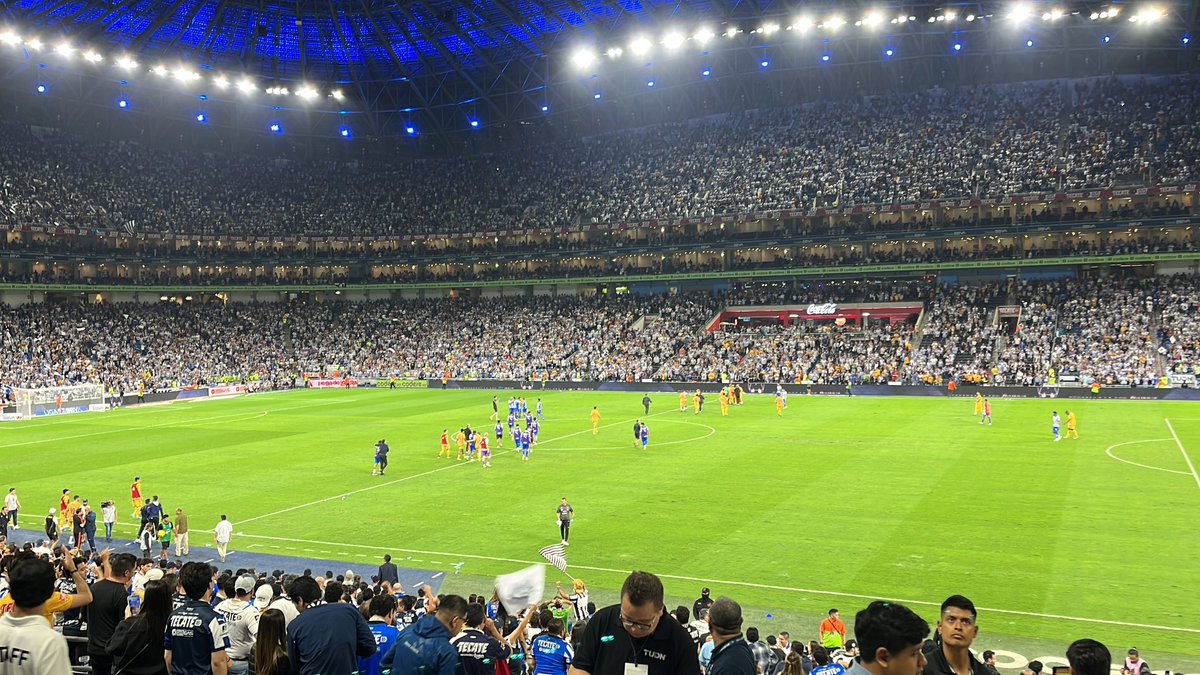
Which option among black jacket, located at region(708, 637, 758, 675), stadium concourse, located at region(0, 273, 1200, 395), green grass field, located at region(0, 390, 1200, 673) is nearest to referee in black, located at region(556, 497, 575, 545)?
green grass field, located at region(0, 390, 1200, 673)

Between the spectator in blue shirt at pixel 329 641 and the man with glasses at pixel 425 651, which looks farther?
the spectator in blue shirt at pixel 329 641

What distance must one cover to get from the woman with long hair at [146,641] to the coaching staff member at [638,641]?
380cm

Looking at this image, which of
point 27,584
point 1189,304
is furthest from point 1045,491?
point 1189,304

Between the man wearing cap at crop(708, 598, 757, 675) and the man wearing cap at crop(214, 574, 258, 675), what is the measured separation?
200 inches

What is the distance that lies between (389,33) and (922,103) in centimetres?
5001

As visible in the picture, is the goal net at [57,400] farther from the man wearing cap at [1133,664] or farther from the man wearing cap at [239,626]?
the man wearing cap at [1133,664]

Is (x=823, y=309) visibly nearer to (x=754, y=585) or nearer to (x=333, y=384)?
(x=333, y=384)

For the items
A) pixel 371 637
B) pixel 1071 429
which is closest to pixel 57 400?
pixel 1071 429

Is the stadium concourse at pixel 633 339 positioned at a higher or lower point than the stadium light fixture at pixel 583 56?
lower

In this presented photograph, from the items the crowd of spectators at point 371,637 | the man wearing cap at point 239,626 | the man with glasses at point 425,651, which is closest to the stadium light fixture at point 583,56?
the crowd of spectators at point 371,637

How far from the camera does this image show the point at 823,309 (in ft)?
257

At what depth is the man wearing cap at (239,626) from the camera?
8.61 meters

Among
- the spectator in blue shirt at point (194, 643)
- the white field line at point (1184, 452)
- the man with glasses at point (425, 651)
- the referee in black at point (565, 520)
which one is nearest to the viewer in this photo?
the man with glasses at point (425, 651)

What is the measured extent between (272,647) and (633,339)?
74.2m
